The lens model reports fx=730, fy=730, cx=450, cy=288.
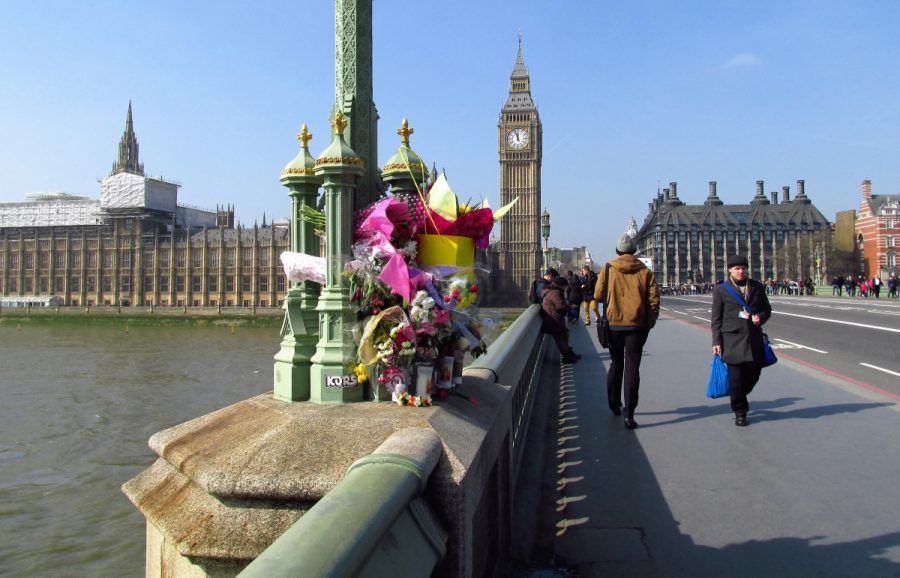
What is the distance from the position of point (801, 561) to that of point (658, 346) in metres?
10.9

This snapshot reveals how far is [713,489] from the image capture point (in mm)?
4855

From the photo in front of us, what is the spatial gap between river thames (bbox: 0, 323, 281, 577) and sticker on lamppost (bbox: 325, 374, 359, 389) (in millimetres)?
6621

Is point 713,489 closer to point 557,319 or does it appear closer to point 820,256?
point 557,319

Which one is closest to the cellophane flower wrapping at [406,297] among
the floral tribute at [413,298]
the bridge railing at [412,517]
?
the floral tribute at [413,298]

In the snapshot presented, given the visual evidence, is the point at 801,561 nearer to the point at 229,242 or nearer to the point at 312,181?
the point at 312,181

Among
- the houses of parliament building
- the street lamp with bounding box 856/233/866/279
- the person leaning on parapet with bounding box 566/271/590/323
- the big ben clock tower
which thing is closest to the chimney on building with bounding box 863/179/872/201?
the street lamp with bounding box 856/233/866/279

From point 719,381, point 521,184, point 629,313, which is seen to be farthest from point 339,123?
point 521,184

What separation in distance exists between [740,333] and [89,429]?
56.9ft

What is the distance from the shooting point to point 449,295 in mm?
3635

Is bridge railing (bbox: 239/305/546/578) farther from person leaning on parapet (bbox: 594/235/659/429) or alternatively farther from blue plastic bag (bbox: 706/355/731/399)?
blue plastic bag (bbox: 706/355/731/399)

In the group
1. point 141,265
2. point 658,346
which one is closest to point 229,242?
point 141,265

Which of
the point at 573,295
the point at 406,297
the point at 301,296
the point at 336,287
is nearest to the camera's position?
the point at 406,297

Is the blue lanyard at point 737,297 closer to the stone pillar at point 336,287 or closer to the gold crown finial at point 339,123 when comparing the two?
the stone pillar at point 336,287

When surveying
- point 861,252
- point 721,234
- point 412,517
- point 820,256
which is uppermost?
point 721,234
